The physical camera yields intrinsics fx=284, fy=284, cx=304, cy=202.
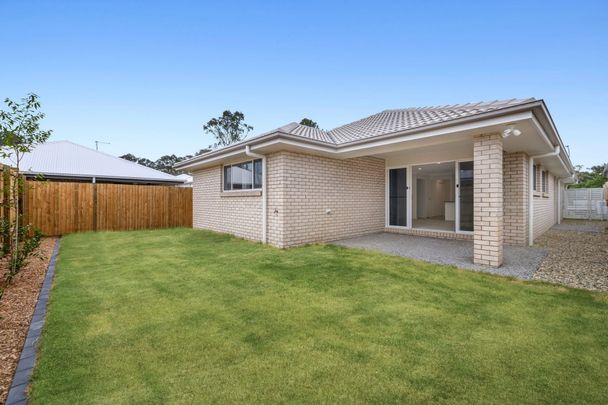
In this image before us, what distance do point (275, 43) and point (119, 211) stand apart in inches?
393

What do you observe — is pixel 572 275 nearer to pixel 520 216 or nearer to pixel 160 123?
pixel 520 216

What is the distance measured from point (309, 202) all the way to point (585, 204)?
22295mm

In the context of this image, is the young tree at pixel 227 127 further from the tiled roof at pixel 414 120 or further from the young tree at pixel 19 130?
the young tree at pixel 19 130

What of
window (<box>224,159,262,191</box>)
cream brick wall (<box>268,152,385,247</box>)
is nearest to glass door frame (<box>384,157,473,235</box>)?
cream brick wall (<box>268,152,385,247</box>)

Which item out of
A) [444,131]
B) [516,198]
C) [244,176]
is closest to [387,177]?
[516,198]

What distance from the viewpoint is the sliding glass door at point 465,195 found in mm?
8148

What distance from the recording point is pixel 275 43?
1259 cm

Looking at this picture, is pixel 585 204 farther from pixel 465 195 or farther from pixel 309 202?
pixel 309 202

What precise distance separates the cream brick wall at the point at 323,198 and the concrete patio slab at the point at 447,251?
0.60 metres

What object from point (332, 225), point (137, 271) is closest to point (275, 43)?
point (332, 225)

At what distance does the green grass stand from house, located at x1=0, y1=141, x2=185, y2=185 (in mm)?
12383

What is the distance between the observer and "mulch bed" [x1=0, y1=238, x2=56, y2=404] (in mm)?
2465

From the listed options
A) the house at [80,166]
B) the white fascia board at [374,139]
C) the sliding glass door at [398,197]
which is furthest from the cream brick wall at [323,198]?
the house at [80,166]

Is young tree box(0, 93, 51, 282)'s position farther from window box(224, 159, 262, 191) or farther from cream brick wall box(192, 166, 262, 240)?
cream brick wall box(192, 166, 262, 240)
